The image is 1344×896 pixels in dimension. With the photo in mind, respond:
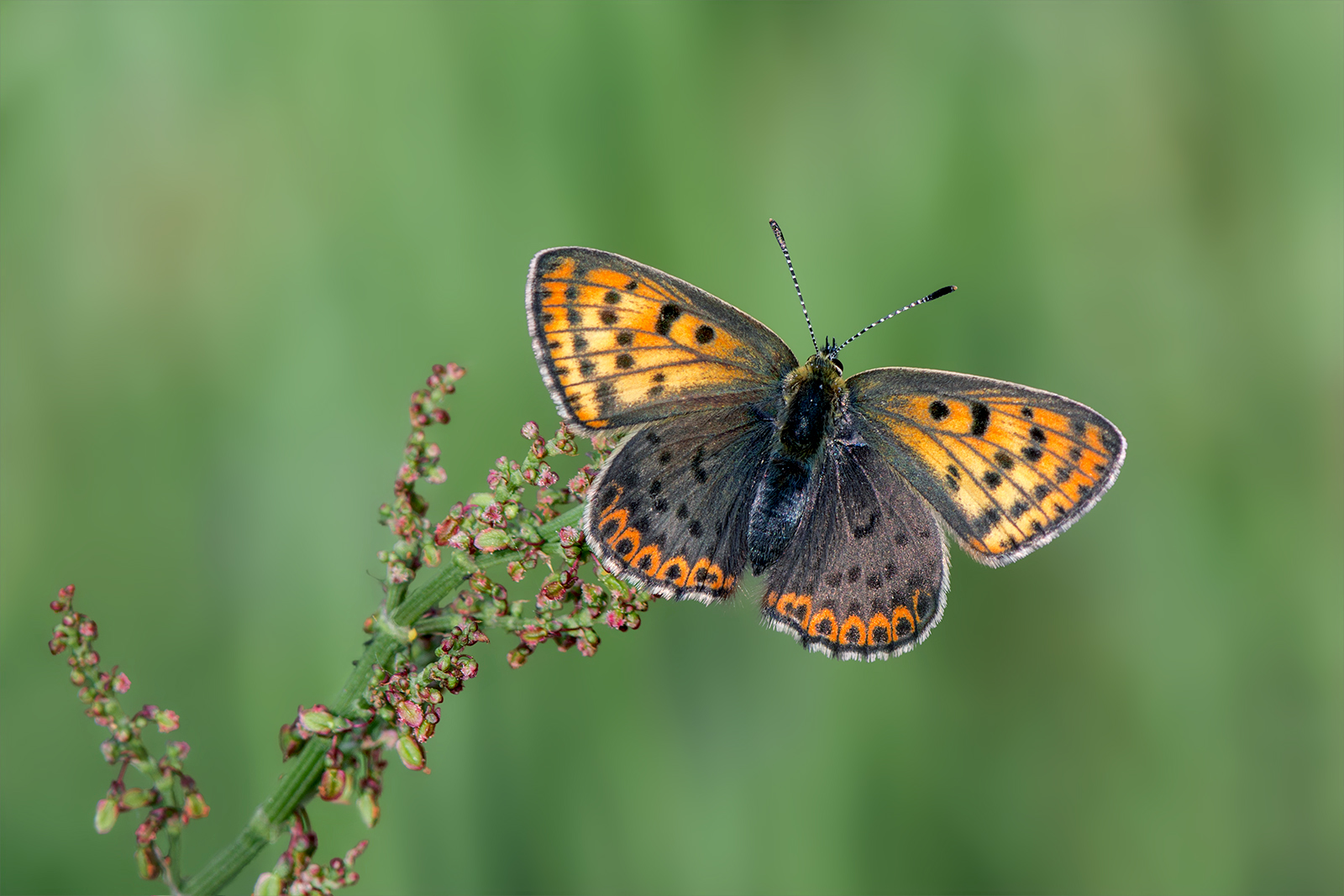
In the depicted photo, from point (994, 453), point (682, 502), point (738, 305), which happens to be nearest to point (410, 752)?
point (682, 502)

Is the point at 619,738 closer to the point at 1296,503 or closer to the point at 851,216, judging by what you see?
the point at 851,216

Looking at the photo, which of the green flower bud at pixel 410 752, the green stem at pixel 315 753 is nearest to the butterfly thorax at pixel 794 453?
the green stem at pixel 315 753

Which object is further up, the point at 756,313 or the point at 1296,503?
the point at 756,313

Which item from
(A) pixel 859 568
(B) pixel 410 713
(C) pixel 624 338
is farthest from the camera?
(A) pixel 859 568

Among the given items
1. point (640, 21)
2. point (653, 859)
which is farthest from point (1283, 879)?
point (640, 21)

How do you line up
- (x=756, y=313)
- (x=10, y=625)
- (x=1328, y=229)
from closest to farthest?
(x=10, y=625)
(x=756, y=313)
(x=1328, y=229)

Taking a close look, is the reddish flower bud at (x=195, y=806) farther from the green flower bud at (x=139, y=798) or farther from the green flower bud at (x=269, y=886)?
the green flower bud at (x=269, y=886)

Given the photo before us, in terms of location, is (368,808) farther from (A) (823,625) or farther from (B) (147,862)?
(A) (823,625)
